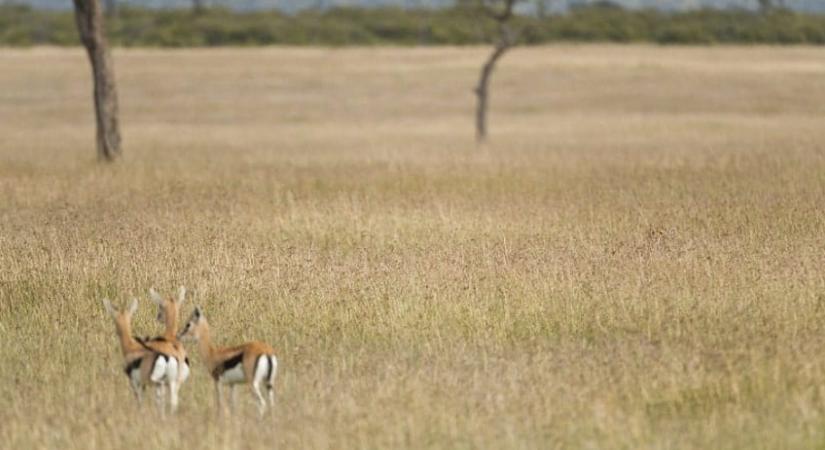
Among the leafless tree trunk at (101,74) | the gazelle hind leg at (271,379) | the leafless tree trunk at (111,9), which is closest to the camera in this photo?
the gazelle hind leg at (271,379)

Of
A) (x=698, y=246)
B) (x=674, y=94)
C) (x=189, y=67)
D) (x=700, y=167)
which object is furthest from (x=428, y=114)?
(x=698, y=246)

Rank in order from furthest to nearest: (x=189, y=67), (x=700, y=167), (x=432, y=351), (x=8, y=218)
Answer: (x=189, y=67), (x=700, y=167), (x=8, y=218), (x=432, y=351)

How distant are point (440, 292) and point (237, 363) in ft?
14.3

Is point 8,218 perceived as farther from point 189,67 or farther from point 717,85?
point 189,67

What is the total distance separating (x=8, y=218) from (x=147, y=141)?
24.6 m

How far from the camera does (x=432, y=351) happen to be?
11.1m

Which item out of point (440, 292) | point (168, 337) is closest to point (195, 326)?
point (168, 337)

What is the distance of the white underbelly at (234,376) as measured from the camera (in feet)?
28.7

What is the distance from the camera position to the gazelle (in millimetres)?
8688

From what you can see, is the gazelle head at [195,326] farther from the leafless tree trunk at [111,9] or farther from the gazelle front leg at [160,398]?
the leafless tree trunk at [111,9]

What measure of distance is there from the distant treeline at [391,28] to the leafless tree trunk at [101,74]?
59.0m

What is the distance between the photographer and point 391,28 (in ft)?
325

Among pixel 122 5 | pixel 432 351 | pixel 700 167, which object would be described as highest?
pixel 432 351

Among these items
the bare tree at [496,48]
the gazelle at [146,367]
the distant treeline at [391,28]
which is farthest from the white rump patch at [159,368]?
the distant treeline at [391,28]
